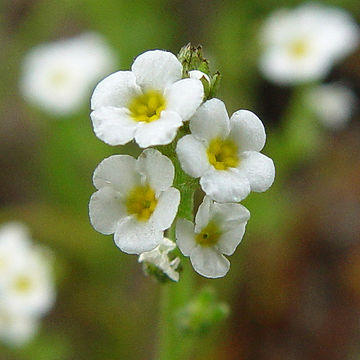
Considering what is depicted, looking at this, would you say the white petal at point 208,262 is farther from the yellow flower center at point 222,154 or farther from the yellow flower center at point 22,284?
the yellow flower center at point 22,284

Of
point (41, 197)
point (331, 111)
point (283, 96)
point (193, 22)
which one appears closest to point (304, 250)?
point (331, 111)

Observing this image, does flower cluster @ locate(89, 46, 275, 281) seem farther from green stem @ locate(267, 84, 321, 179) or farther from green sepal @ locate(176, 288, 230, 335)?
green stem @ locate(267, 84, 321, 179)

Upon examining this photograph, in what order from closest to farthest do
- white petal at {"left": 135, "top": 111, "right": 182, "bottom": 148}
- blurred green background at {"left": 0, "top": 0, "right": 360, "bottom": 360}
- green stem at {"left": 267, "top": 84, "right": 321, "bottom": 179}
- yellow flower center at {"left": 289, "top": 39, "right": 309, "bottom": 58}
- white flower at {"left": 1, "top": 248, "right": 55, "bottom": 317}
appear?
white petal at {"left": 135, "top": 111, "right": 182, "bottom": 148} < white flower at {"left": 1, "top": 248, "right": 55, "bottom": 317} < blurred green background at {"left": 0, "top": 0, "right": 360, "bottom": 360} < green stem at {"left": 267, "top": 84, "right": 321, "bottom": 179} < yellow flower center at {"left": 289, "top": 39, "right": 309, "bottom": 58}

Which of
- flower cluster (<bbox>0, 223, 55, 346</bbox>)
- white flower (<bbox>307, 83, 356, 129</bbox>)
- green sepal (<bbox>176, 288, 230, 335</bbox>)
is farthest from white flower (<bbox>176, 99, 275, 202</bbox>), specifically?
white flower (<bbox>307, 83, 356, 129</bbox>)

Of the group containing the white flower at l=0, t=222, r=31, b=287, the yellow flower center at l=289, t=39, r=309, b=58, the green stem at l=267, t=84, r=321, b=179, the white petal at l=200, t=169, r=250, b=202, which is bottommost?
the white flower at l=0, t=222, r=31, b=287

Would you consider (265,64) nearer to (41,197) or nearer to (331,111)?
(331,111)

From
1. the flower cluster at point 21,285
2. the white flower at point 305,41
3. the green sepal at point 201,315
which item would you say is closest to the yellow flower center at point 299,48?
the white flower at point 305,41

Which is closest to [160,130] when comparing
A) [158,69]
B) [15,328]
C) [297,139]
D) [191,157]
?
[191,157]
